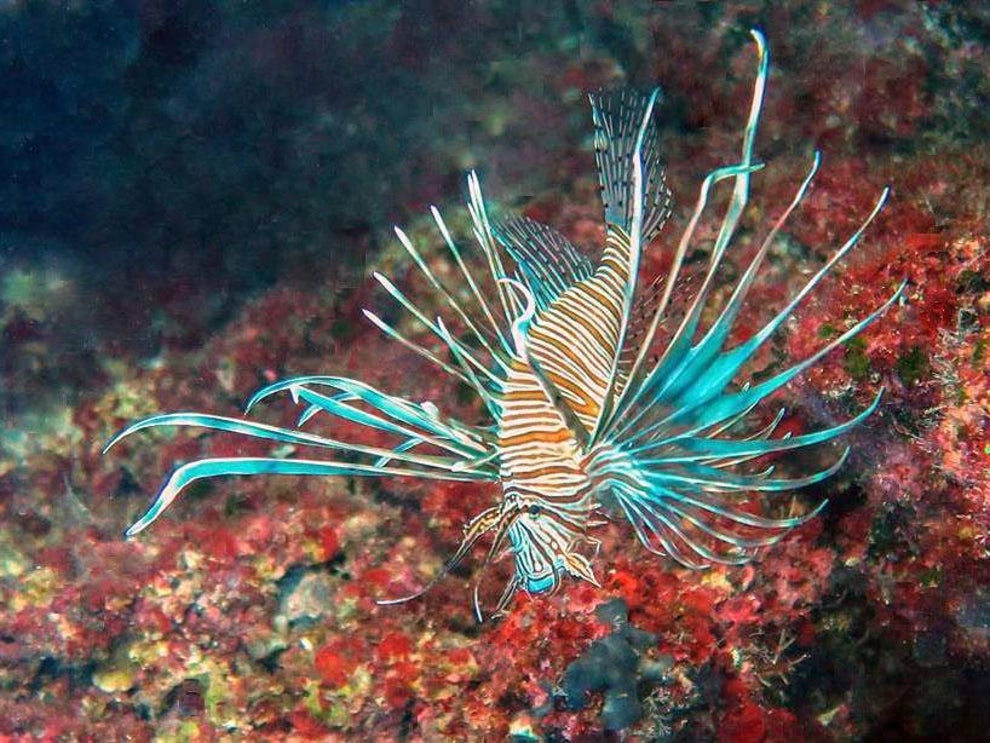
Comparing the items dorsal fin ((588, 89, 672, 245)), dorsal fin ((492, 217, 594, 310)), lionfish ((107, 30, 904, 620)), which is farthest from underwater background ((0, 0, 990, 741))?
dorsal fin ((492, 217, 594, 310))

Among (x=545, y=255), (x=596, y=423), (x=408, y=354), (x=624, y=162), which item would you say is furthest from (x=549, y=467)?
(x=408, y=354)

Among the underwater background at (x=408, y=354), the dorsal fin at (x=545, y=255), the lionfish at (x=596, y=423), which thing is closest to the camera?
the lionfish at (x=596, y=423)

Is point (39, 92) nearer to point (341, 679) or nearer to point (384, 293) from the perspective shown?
point (384, 293)

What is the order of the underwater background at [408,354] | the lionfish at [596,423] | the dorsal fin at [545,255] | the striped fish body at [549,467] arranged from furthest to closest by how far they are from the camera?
the dorsal fin at [545,255]
the underwater background at [408,354]
the striped fish body at [549,467]
the lionfish at [596,423]

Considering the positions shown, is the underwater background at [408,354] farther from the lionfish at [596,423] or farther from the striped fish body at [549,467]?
the striped fish body at [549,467]

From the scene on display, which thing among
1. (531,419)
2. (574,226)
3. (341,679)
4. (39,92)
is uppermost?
(39,92)

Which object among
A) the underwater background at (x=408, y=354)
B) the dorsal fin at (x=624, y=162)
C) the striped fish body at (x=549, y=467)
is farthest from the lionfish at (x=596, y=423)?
the underwater background at (x=408, y=354)

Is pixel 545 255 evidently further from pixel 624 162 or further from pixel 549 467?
pixel 549 467

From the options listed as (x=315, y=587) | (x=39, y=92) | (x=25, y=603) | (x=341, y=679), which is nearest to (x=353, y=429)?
(x=315, y=587)
